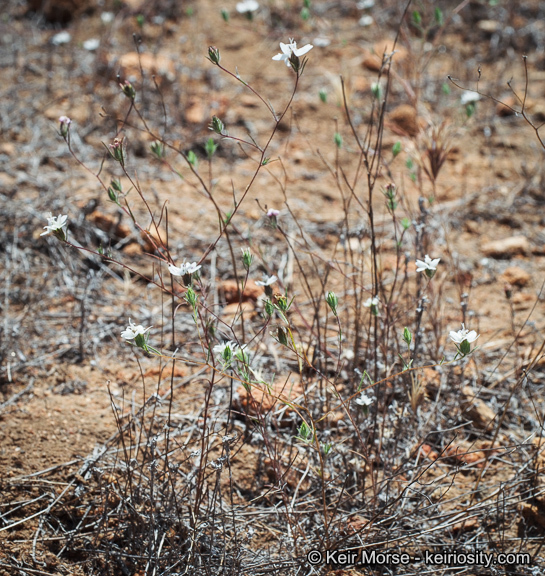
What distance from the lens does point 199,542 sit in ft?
5.87

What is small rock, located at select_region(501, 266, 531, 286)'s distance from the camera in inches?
117

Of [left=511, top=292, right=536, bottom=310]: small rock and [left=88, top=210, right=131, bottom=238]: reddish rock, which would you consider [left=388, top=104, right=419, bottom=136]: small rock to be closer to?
[left=511, top=292, right=536, bottom=310]: small rock

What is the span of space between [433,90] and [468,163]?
2.61 feet

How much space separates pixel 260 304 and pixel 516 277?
139cm

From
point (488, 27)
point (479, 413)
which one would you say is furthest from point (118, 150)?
point (488, 27)

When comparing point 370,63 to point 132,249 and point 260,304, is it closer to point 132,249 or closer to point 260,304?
point 132,249

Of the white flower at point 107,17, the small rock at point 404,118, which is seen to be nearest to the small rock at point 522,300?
the small rock at point 404,118

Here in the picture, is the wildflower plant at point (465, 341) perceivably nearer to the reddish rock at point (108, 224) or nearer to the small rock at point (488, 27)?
the reddish rock at point (108, 224)

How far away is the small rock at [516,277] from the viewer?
298cm

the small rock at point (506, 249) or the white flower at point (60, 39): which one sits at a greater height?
the white flower at point (60, 39)

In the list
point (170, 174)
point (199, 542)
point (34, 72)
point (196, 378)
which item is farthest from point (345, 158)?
point (199, 542)

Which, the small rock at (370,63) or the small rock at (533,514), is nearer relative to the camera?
the small rock at (533,514)

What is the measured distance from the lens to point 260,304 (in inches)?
105

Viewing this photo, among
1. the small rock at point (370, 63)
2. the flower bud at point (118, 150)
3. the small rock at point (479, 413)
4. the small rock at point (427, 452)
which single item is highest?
the small rock at point (370, 63)
